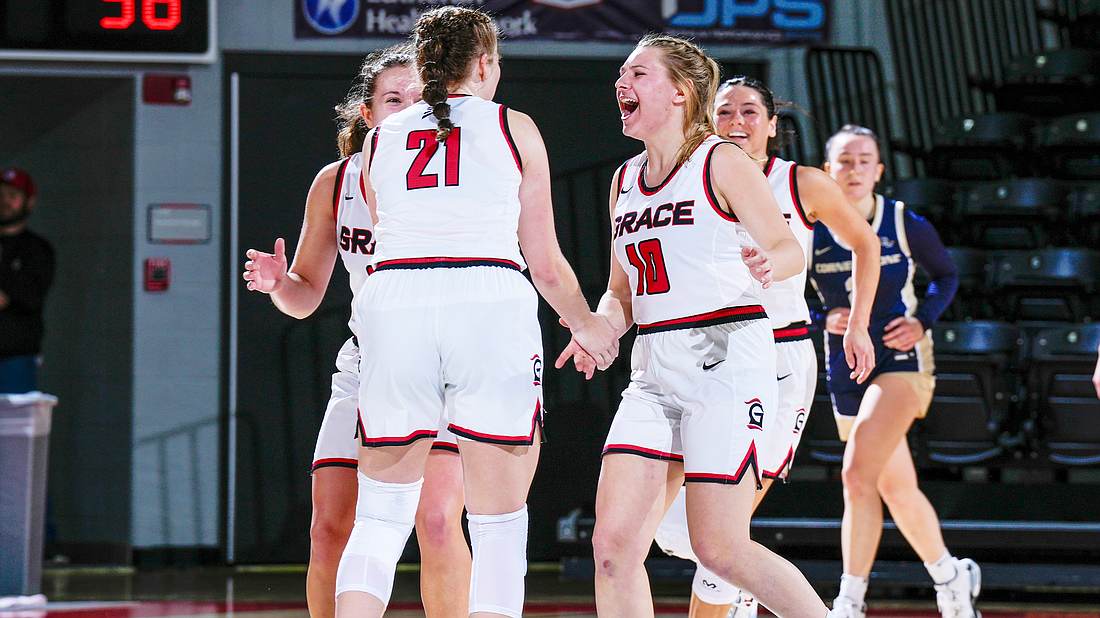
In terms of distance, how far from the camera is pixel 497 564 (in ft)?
8.68

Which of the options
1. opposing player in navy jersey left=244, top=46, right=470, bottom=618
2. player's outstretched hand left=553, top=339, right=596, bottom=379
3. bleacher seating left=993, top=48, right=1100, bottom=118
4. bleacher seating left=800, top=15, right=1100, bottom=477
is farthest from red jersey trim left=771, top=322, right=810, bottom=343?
bleacher seating left=993, top=48, right=1100, bottom=118

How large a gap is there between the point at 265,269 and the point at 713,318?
1164 mm

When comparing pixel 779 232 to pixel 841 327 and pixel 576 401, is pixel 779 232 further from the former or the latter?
pixel 576 401

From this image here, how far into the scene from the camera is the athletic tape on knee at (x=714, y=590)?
3393 mm

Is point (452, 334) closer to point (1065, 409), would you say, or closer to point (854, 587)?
point (854, 587)

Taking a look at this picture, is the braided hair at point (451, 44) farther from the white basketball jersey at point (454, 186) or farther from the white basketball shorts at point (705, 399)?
the white basketball shorts at point (705, 399)

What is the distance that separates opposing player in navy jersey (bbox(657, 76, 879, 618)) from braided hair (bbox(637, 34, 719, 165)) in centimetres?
53

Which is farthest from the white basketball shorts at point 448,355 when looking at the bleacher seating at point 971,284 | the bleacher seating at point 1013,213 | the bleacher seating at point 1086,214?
the bleacher seating at point 1086,214

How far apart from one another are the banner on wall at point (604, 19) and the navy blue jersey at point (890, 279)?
283 centimetres

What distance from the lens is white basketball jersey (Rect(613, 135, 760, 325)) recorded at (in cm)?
299

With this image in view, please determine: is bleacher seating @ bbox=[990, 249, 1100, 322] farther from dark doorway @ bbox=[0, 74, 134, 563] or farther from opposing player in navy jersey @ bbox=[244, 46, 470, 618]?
dark doorway @ bbox=[0, 74, 134, 563]

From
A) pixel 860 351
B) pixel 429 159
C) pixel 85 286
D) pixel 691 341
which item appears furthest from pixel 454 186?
pixel 85 286

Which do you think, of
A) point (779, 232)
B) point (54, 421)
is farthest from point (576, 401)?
point (779, 232)

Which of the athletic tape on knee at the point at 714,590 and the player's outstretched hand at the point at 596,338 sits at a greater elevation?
the player's outstretched hand at the point at 596,338
